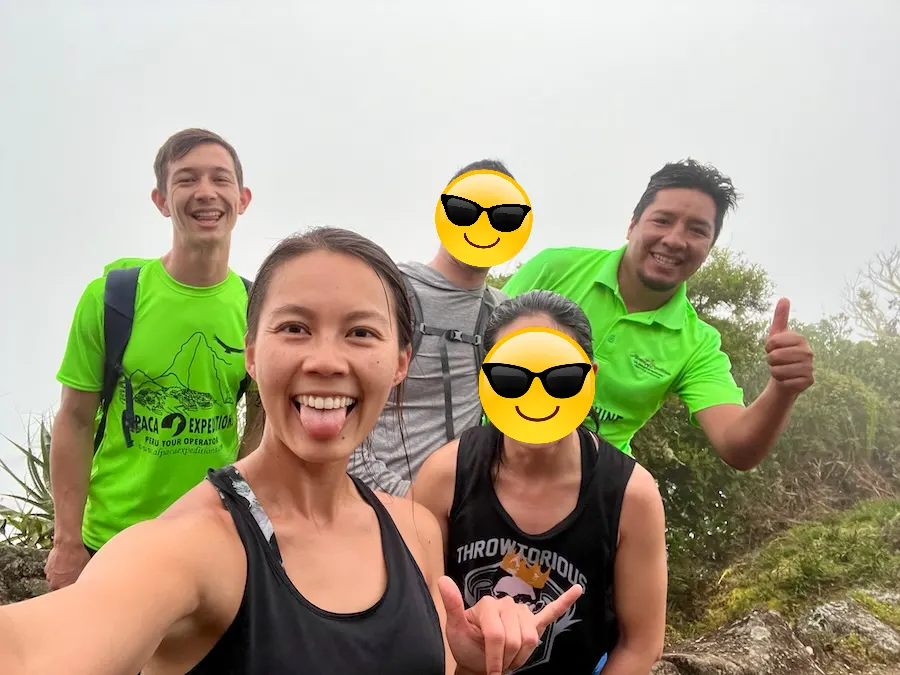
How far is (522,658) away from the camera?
1.11m

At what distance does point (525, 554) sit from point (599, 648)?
1.18 feet

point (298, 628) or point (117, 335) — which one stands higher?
point (117, 335)

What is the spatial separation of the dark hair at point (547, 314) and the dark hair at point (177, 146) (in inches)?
51.8

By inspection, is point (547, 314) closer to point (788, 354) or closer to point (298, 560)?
point (788, 354)

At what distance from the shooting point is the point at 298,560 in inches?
45.2

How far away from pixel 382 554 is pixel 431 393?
0.91 m

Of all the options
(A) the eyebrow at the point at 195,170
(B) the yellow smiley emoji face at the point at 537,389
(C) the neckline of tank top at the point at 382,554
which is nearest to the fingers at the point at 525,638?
(C) the neckline of tank top at the point at 382,554

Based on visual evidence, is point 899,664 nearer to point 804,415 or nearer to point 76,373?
point 804,415

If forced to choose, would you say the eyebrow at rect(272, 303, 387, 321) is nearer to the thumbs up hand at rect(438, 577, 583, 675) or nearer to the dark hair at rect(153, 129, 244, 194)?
the thumbs up hand at rect(438, 577, 583, 675)

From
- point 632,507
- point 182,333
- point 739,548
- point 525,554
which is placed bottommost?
point 739,548

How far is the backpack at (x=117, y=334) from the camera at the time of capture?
2.22m

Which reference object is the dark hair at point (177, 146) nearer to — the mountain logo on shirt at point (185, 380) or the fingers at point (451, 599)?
the mountain logo on shirt at point (185, 380)

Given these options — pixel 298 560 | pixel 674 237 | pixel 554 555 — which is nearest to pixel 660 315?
pixel 674 237

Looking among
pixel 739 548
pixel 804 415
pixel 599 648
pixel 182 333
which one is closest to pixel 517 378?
pixel 599 648
